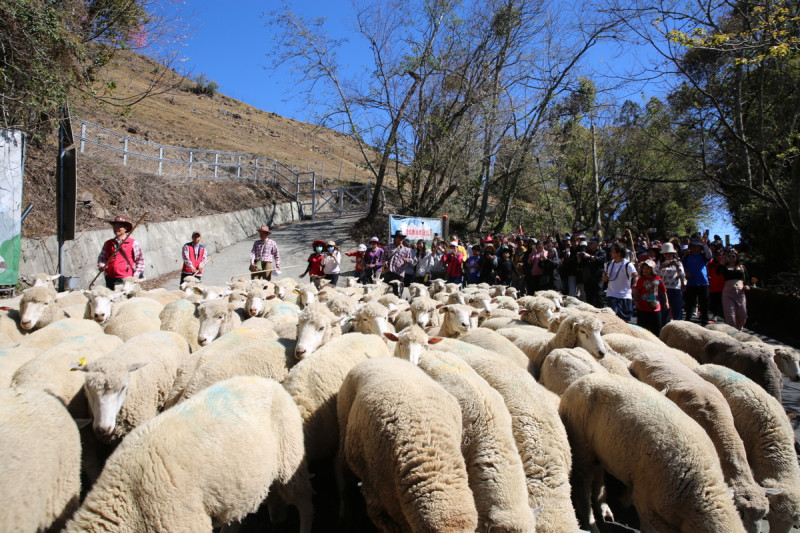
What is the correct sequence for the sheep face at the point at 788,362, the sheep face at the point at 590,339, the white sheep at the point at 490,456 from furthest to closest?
the sheep face at the point at 788,362 < the sheep face at the point at 590,339 < the white sheep at the point at 490,456

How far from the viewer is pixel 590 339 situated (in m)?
4.65

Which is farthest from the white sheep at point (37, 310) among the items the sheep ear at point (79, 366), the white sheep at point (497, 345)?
the white sheep at point (497, 345)

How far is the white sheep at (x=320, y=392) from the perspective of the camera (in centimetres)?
319

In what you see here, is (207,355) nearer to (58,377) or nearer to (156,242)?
(58,377)

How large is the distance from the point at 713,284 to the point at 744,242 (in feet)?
27.3

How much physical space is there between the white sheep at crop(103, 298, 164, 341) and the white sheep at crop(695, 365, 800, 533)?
18.7 ft

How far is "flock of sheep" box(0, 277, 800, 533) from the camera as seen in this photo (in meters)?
2.25

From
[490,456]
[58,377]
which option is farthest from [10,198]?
[490,456]

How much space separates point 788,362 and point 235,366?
599cm

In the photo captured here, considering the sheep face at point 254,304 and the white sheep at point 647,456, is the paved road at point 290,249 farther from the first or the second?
the white sheep at point 647,456

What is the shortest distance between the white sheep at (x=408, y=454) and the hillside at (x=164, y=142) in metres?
7.09

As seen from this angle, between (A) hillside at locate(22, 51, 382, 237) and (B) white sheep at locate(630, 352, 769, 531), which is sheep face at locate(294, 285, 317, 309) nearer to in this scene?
(A) hillside at locate(22, 51, 382, 237)

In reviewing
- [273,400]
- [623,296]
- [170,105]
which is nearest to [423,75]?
[623,296]

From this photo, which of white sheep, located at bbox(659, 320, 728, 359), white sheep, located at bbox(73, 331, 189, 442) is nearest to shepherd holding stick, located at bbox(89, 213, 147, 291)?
white sheep, located at bbox(73, 331, 189, 442)
